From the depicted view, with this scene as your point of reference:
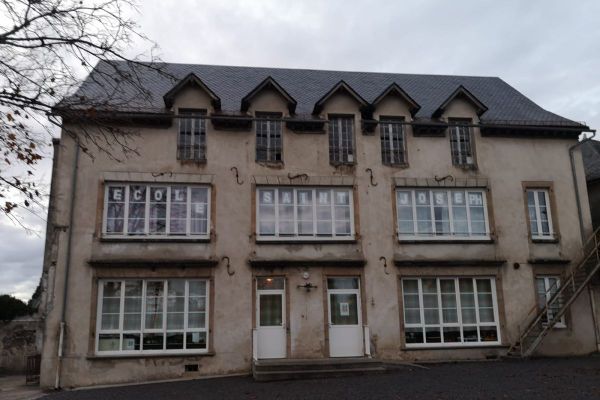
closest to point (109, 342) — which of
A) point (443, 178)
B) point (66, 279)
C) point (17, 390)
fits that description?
point (66, 279)

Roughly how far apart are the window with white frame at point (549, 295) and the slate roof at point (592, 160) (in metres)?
5.27

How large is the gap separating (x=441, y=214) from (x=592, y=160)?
8.62 metres

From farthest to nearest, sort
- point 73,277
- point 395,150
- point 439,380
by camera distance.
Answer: point 395,150, point 73,277, point 439,380

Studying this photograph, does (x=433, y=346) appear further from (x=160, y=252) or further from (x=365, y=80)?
(x=365, y=80)

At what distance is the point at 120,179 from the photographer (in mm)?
16125

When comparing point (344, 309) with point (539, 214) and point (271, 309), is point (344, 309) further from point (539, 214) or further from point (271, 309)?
point (539, 214)

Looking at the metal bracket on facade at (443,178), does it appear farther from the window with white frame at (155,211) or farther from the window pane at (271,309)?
the window with white frame at (155,211)

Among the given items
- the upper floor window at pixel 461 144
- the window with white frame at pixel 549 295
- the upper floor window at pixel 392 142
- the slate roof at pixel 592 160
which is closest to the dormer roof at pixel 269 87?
the upper floor window at pixel 392 142

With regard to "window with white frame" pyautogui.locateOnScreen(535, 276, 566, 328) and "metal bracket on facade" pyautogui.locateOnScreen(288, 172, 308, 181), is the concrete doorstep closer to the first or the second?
"metal bracket on facade" pyautogui.locateOnScreen(288, 172, 308, 181)

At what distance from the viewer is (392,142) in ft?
58.7

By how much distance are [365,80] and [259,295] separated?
10215 mm

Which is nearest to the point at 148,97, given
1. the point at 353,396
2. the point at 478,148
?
the point at 353,396

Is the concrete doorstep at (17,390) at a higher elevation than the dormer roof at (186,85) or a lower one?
lower

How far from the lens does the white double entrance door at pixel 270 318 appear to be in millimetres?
15750
